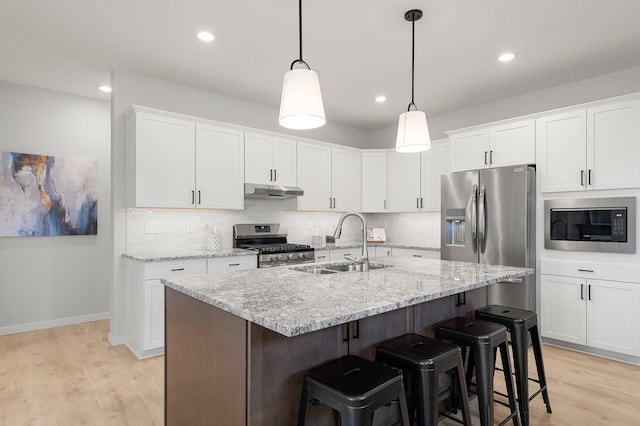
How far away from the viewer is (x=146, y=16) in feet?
9.09

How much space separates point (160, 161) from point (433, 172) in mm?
3400

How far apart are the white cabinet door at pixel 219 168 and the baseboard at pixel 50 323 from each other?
210cm

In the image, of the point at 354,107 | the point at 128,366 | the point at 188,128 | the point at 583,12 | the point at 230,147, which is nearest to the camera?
the point at 583,12

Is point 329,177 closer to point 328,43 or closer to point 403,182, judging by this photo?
point 403,182

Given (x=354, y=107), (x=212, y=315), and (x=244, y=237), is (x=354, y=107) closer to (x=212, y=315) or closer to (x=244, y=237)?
(x=244, y=237)

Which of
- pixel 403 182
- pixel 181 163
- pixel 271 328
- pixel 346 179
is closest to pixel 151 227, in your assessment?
pixel 181 163

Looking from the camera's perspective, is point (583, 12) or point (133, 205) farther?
point (133, 205)

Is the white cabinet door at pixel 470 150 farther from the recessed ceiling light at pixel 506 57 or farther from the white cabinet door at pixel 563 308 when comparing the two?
the white cabinet door at pixel 563 308

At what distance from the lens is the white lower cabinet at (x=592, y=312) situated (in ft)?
10.9

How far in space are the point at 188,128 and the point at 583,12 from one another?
348 cm

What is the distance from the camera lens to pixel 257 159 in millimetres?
4441

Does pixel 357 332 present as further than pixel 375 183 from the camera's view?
No

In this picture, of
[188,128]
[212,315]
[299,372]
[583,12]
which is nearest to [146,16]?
[188,128]

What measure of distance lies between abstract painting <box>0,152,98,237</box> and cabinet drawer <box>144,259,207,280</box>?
1.77 m
